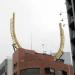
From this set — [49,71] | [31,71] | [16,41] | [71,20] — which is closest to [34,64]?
[31,71]

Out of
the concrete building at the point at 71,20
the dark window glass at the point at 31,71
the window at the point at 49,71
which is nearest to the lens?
the concrete building at the point at 71,20

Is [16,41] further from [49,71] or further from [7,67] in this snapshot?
[49,71]

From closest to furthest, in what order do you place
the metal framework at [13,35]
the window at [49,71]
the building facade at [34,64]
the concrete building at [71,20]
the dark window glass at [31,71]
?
the concrete building at [71,20] < the dark window glass at [31,71] < the building facade at [34,64] < the window at [49,71] < the metal framework at [13,35]

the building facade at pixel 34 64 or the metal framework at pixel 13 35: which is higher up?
the metal framework at pixel 13 35

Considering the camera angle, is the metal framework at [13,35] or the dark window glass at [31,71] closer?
the dark window glass at [31,71]

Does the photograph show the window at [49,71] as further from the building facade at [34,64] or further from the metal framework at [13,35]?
the metal framework at [13,35]

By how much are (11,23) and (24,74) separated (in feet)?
76.7

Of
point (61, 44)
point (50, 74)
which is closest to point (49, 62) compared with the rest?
point (50, 74)

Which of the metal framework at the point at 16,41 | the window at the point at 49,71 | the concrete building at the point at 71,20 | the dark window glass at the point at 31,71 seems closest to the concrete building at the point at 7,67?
the metal framework at the point at 16,41

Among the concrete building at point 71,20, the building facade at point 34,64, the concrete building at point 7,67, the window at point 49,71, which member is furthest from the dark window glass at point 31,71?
the concrete building at point 71,20

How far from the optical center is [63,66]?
10062 centimetres

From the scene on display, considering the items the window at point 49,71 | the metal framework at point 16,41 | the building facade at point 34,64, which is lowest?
the window at point 49,71

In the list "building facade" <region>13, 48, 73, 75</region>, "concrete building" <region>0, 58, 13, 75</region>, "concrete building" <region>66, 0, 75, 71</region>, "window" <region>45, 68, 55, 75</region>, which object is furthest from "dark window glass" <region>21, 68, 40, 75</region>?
"concrete building" <region>66, 0, 75, 71</region>

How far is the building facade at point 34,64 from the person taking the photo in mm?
94562
